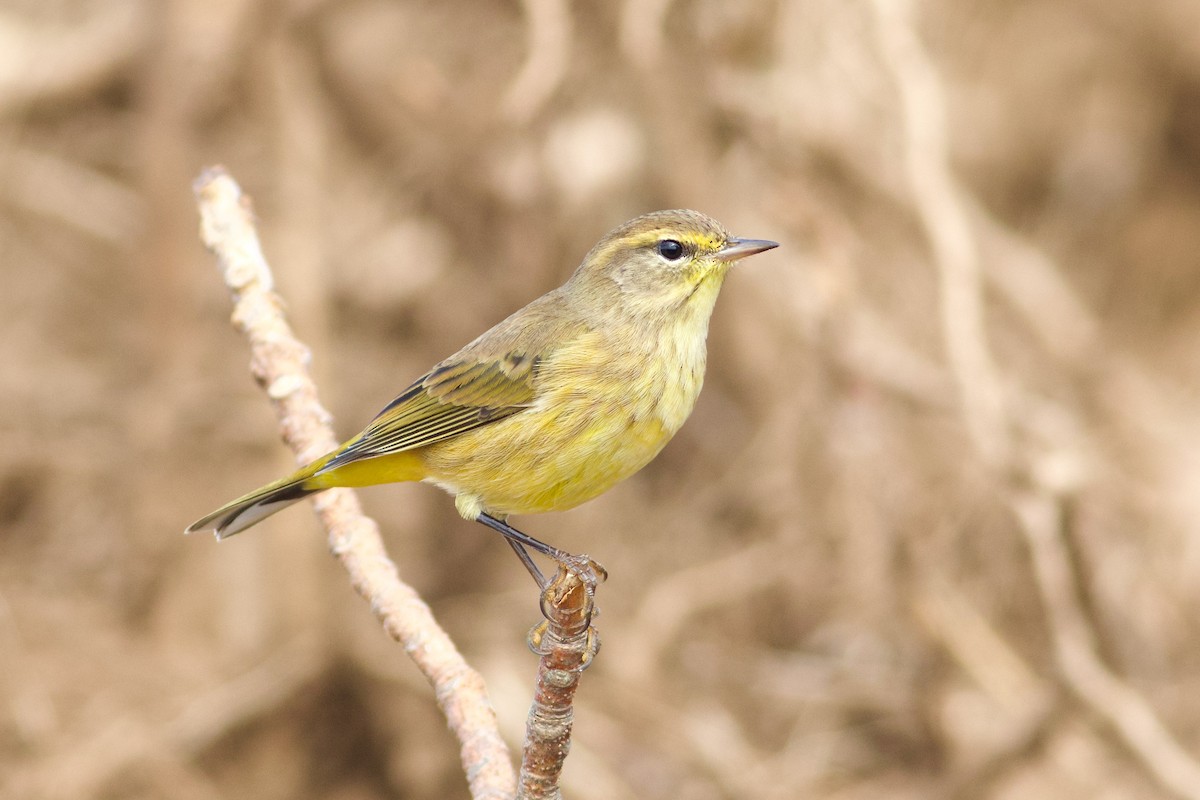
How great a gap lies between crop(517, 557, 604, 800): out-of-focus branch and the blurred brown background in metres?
3.49

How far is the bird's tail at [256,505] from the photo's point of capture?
3.43 metres

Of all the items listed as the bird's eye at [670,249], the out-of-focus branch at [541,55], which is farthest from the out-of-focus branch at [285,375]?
the out-of-focus branch at [541,55]

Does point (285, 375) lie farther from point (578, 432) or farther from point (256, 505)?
point (578, 432)

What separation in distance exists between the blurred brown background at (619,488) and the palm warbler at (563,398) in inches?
89.5

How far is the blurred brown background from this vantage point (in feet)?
20.5

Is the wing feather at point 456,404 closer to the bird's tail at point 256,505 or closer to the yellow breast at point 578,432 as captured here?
the yellow breast at point 578,432

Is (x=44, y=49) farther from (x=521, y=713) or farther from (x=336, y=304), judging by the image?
(x=521, y=713)

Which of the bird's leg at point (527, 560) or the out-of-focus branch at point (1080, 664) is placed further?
the out-of-focus branch at point (1080, 664)

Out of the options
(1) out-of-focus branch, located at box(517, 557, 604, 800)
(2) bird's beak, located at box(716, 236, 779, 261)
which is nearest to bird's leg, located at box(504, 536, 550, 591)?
(1) out-of-focus branch, located at box(517, 557, 604, 800)

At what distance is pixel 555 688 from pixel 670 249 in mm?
1524

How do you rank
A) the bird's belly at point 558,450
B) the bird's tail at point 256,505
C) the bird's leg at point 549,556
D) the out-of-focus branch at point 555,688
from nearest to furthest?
the out-of-focus branch at point 555,688 < the bird's leg at point 549,556 < the bird's belly at point 558,450 < the bird's tail at point 256,505

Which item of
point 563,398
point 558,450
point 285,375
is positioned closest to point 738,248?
point 563,398

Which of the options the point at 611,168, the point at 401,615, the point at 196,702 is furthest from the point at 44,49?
the point at 401,615

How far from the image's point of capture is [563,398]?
3428mm
